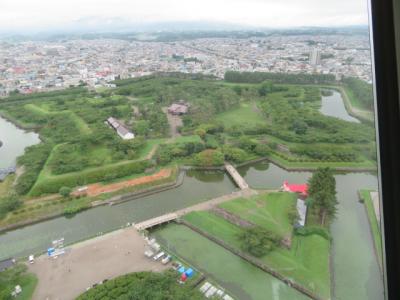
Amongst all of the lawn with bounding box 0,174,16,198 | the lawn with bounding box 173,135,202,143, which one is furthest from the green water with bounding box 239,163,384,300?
the lawn with bounding box 0,174,16,198

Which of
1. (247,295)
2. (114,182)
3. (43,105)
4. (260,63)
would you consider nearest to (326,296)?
(247,295)

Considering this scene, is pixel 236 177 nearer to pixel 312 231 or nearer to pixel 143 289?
pixel 312 231

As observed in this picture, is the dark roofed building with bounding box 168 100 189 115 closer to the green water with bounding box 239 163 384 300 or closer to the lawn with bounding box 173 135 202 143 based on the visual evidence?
the lawn with bounding box 173 135 202 143

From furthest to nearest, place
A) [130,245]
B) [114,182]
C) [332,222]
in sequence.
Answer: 1. [114,182]
2. [332,222]
3. [130,245]

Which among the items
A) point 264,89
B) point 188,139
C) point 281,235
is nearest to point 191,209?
point 281,235

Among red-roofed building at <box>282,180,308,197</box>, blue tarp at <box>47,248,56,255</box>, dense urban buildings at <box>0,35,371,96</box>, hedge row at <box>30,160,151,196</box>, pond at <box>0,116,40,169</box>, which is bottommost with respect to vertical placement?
blue tarp at <box>47,248,56,255</box>

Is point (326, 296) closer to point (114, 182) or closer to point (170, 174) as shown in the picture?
point (170, 174)

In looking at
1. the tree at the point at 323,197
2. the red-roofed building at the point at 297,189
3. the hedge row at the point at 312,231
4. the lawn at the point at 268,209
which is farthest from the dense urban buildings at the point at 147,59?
the hedge row at the point at 312,231
